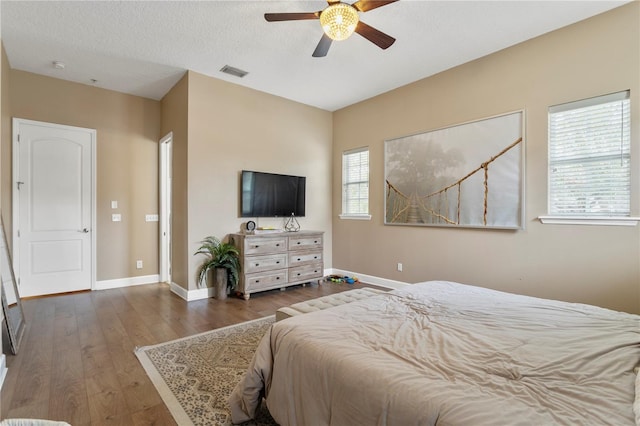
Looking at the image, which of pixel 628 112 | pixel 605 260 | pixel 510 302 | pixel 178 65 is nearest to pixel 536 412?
pixel 510 302

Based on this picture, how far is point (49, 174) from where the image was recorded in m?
4.20

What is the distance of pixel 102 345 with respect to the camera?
2650 mm

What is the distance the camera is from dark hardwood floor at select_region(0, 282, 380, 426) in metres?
1.81

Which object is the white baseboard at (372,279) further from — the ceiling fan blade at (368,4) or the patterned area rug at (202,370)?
the ceiling fan blade at (368,4)

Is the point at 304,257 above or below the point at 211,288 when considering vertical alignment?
above

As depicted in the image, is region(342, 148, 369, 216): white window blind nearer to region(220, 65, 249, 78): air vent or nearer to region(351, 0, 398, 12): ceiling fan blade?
region(220, 65, 249, 78): air vent

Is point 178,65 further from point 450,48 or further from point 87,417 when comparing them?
point 87,417

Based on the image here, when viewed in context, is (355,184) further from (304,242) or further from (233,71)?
(233,71)

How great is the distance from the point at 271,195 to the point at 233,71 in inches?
71.9

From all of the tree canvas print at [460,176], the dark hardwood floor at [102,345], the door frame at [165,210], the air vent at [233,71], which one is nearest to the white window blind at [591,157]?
the tree canvas print at [460,176]

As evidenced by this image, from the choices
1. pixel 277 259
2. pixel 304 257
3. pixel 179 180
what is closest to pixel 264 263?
pixel 277 259

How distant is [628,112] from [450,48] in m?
1.78

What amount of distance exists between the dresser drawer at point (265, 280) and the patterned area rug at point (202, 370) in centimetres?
108

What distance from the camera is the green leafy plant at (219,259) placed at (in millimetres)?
4094
